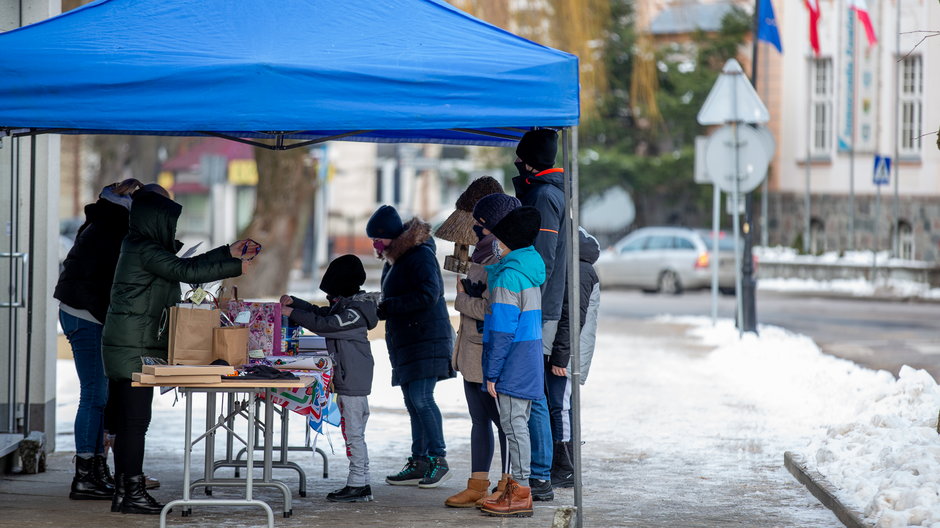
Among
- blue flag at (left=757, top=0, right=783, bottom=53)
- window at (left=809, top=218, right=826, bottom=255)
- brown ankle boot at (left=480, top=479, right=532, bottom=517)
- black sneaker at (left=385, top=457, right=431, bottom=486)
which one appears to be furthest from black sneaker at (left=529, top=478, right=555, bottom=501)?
window at (left=809, top=218, right=826, bottom=255)

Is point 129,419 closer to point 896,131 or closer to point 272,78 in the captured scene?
point 272,78

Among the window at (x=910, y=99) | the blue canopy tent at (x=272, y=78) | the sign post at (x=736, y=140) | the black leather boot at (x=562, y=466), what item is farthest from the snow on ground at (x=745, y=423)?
the window at (x=910, y=99)

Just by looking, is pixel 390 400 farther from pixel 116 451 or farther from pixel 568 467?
pixel 116 451

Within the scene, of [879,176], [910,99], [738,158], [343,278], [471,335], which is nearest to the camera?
[471,335]

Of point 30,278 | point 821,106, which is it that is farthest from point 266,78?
point 821,106

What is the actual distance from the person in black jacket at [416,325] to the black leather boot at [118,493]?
1741 mm

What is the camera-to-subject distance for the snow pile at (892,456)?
21.9ft

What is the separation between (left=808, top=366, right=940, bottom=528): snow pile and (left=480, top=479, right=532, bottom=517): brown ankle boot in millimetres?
1761

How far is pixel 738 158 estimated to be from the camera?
1666 centimetres

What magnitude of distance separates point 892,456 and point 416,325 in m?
2.86

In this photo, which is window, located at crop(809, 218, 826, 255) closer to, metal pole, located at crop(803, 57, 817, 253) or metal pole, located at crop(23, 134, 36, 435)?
metal pole, located at crop(803, 57, 817, 253)

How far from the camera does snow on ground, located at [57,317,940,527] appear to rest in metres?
7.46

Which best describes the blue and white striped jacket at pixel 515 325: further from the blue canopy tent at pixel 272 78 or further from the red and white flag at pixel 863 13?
the red and white flag at pixel 863 13

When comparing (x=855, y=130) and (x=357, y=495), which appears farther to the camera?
(x=855, y=130)
